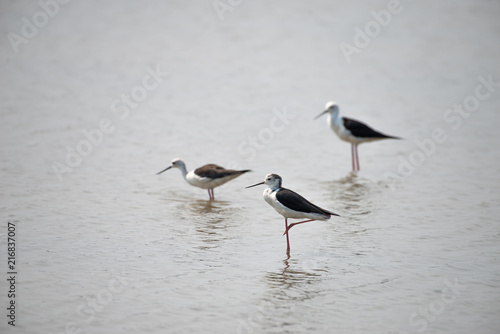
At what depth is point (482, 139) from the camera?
13070 millimetres

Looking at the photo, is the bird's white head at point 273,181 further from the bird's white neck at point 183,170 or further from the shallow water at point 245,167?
the bird's white neck at point 183,170

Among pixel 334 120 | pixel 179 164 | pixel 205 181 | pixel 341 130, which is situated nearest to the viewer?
pixel 205 181

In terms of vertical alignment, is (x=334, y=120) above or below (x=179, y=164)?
above

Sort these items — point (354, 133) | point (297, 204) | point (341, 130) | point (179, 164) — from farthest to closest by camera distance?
point (341, 130) → point (354, 133) → point (179, 164) → point (297, 204)

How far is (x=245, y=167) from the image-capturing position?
1158 cm

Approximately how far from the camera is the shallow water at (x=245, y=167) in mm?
6422

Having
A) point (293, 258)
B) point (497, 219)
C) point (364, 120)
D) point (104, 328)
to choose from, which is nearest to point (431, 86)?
point (364, 120)

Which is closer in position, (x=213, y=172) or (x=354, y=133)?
(x=213, y=172)

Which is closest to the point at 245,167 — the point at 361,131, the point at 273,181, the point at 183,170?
the point at 183,170

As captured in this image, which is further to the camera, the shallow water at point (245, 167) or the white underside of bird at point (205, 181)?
the white underside of bird at point (205, 181)

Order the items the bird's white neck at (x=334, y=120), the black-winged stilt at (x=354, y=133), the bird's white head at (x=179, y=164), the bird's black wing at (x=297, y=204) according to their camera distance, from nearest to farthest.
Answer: the bird's black wing at (x=297, y=204), the bird's white head at (x=179, y=164), the black-winged stilt at (x=354, y=133), the bird's white neck at (x=334, y=120)

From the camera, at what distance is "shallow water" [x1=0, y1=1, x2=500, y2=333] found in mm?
6422

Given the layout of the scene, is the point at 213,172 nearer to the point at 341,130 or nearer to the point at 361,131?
the point at 341,130

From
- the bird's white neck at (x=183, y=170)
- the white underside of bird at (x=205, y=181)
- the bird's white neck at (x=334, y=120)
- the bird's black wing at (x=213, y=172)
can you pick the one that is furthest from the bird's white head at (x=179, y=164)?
the bird's white neck at (x=334, y=120)
